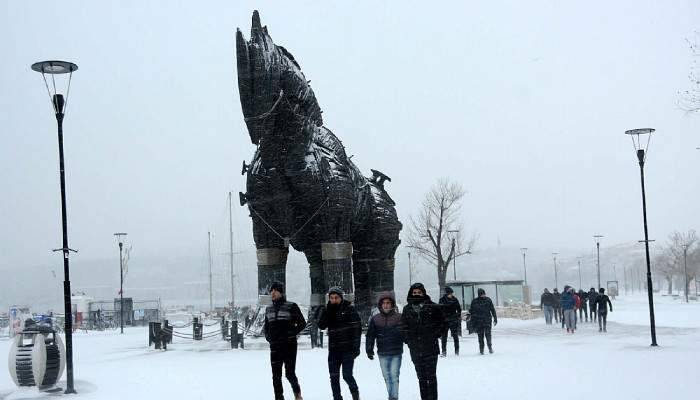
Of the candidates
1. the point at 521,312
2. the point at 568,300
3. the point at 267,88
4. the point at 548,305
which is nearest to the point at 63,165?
the point at 267,88

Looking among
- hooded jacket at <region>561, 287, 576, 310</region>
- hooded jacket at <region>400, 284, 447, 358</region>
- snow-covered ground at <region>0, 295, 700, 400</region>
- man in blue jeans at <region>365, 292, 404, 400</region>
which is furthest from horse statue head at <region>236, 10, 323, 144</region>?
hooded jacket at <region>561, 287, 576, 310</region>

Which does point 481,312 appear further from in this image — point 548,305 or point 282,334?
point 548,305

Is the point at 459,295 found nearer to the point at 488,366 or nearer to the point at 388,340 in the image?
the point at 488,366

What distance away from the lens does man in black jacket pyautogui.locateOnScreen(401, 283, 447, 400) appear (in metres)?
9.36

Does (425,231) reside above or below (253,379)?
above

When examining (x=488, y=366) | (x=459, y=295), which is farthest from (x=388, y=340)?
(x=459, y=295)

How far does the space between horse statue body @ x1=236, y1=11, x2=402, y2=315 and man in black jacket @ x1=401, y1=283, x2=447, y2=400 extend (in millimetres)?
9181

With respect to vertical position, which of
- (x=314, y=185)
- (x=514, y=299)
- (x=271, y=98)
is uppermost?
(x=271, y=98)

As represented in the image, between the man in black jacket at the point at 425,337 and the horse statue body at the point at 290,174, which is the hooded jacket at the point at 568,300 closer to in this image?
the horse statue body at the point at 290,174

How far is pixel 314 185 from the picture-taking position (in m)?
18.7

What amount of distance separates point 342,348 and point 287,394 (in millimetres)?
2445

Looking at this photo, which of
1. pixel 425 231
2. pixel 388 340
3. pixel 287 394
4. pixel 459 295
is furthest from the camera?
pixel 425 231

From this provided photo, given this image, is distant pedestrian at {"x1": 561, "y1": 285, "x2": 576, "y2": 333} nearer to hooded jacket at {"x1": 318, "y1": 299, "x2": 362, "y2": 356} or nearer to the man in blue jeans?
the man in blue jeans

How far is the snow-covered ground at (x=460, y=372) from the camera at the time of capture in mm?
11797
